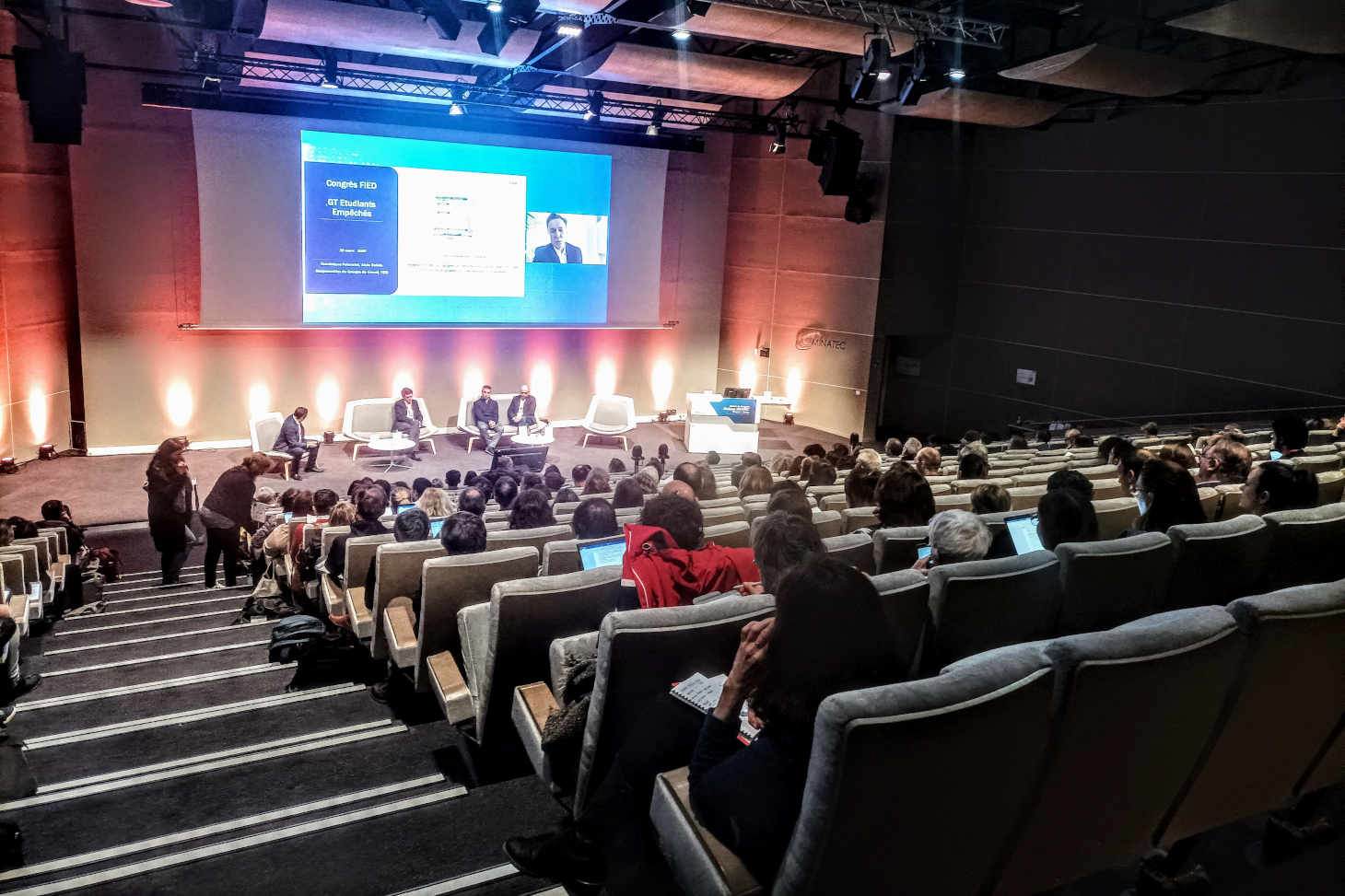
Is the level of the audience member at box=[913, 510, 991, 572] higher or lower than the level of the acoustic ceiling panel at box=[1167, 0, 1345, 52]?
lower

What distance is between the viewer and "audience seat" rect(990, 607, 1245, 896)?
80.5 inches

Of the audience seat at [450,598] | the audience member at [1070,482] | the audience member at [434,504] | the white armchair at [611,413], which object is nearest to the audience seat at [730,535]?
the audience seat at [450,598]

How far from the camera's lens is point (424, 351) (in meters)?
13.7

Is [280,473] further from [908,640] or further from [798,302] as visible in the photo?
[908,640]

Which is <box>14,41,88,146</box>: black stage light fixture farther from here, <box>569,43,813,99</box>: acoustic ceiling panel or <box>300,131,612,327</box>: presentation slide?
<box>569,43,813,99</box>: acoustic ceiling panel

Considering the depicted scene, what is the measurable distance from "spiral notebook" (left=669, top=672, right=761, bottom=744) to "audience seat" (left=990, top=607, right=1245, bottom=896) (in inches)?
26.2

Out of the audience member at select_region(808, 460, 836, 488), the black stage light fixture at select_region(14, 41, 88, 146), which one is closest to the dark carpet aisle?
the audience member at select_region(808, 460, 836, 488)

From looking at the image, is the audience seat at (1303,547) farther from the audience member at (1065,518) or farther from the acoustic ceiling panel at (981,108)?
the acoustic ceiling panel at (981,108)

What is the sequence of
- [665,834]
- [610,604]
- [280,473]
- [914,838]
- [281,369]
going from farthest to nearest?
1. [281,369]
2. [280,473]
3. [610,604]
4. [665,834]
5. [914,838]

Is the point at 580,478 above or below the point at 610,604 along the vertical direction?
below

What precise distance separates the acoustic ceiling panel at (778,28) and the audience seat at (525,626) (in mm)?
6674

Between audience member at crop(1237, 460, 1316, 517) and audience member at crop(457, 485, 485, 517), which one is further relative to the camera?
audience member at crop(457, 485, 485, 517)

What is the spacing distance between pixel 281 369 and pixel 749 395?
6595 mm

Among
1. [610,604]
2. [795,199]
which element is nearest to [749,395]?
[795,199]
